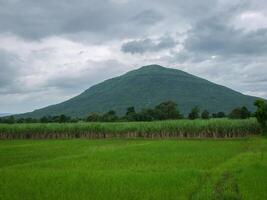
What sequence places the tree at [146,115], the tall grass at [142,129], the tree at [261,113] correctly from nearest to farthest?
the tree at [261,113] → the tall grass at [142,129] → the tree at [146,115]

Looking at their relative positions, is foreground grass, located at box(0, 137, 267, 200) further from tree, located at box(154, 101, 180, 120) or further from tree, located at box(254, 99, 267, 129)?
tree, located at box(154, 101, 180, 120)

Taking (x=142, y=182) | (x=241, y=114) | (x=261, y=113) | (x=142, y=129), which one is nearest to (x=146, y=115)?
(x=241, y=114)

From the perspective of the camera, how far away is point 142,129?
2280 inches

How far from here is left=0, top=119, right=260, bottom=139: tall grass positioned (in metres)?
55.0

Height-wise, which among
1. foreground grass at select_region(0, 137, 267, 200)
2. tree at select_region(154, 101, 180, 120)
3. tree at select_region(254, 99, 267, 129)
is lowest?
foreground grass at select_region(0, 137, 267, 200)

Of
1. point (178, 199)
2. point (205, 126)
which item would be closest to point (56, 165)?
point (178, 199)

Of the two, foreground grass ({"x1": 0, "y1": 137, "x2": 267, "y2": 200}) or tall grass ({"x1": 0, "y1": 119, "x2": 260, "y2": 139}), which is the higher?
tall grass ({"x1": 0, "y1": 119, "x2": 260, "y2": 139})

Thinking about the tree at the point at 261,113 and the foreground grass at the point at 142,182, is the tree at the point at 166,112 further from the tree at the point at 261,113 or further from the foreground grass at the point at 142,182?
the foreground grass at the point at 142,182

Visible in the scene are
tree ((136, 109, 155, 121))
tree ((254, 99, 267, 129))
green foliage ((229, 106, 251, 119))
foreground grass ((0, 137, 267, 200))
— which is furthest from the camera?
tree ((136, 109, 155, 121))

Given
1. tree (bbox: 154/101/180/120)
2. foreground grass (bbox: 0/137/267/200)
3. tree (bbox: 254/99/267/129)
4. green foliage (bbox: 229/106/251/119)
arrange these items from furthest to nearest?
tree (bbox: 154/101/180/120) < green foliage (bbox: 229/106/251/119) < tree (bbox: 254/99/267/129) < foreground grass (bbox: 0/137/267/200)

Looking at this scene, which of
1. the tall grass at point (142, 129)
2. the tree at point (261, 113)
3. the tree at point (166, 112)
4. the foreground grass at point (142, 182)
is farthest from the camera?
the tree at point (166, 112)

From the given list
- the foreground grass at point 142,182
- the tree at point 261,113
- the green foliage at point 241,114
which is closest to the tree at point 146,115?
the green foliage at point 241,114

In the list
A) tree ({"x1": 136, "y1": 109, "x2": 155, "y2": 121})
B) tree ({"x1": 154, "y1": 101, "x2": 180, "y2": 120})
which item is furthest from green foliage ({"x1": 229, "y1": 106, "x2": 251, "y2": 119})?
tree ({"x1": 136, "y1": 109, "x2": 155, "y2": 121})

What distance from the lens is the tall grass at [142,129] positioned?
5497 centimetres
